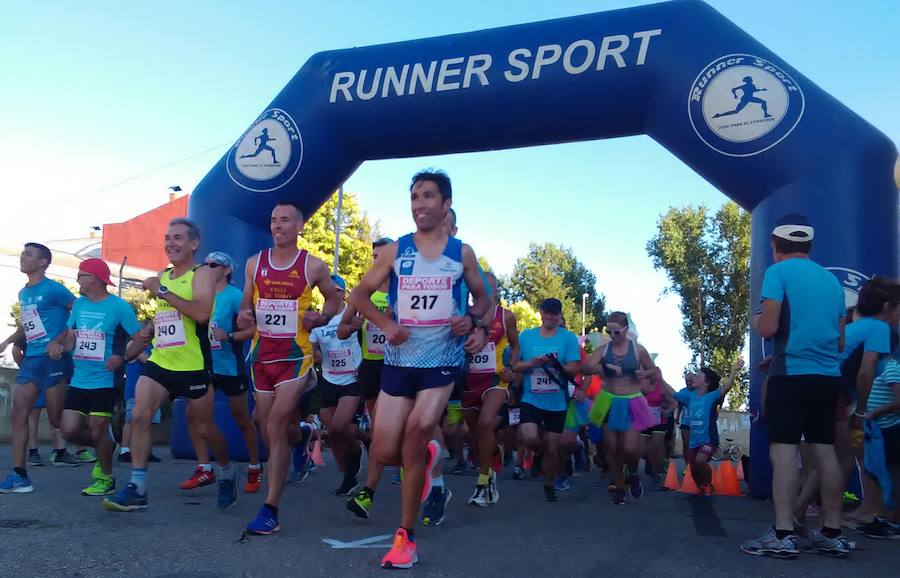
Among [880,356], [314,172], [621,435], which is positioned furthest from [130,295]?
[880,356]

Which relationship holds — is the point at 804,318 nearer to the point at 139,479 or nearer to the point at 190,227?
the point at 190,227

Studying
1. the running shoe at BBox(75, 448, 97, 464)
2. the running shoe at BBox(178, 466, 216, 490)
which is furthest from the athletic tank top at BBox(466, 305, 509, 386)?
the running shoe at BBox(75, 448, 97, 464)

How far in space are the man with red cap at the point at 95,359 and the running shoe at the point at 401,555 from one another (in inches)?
125

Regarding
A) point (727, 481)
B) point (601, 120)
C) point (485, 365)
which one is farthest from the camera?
point (727, 481)

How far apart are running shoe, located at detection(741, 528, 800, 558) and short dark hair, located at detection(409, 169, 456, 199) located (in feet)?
8.73

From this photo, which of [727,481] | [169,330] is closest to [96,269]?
[169,330]

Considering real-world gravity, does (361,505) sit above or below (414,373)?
below

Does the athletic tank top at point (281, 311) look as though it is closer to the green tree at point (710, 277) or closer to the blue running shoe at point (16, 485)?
the blue running shoe at point (16, 485)

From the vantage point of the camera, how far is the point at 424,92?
29.6 feet

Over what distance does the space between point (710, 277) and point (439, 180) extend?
3404cm

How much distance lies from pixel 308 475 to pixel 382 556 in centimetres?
474

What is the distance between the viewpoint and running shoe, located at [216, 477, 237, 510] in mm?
5627

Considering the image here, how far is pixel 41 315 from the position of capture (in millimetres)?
6934

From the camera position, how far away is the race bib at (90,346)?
6383mm
